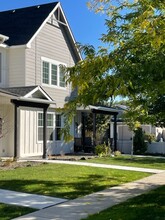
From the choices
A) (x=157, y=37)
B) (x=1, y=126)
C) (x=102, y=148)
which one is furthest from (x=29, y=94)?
(x=157, y=37)

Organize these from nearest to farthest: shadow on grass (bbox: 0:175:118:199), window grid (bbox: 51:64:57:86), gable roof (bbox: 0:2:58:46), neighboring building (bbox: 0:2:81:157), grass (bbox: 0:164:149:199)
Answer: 1. shadow on grass (bbox: 0:175:118:199)
2. grass (bbox: 0:164:149:199)
3. neighboring building (bbox: 0:2:81:157)
4. gable roof (bbox: 0:2:58:46)
5. window grid (bbox: 51:64:57:86)

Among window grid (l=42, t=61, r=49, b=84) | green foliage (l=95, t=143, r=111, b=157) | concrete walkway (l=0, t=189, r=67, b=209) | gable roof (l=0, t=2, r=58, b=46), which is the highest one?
gable roof (l=0, t=2, r=58, b=46)

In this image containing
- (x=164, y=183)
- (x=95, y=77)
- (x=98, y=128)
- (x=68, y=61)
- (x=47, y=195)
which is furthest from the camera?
(x=98, y=128)

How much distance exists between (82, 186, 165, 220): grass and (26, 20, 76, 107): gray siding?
1335cm

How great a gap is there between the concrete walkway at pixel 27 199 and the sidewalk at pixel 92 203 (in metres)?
0.32

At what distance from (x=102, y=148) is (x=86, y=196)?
1330 cm

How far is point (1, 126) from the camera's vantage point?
69.4 ft

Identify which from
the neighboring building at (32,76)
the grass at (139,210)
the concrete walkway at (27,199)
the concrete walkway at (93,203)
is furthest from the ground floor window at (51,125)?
the grass at (139,210)

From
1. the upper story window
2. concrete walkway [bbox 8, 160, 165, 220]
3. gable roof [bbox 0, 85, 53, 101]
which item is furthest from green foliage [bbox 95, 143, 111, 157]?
concrete walkway [bbox 8, 160, 165, 220]

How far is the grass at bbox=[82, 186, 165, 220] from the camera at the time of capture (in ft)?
27.8

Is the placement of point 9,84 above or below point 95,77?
above

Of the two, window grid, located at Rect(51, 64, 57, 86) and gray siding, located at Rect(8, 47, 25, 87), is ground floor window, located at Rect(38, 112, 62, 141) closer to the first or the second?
window grid, located at Rect(51, 64, 57, 86)

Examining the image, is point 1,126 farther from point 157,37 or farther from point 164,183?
point 157,37

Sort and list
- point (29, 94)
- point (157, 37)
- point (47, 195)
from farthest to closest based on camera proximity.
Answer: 1. point (29, 94)
2. point (47, 195)
3. point (157, 37)
